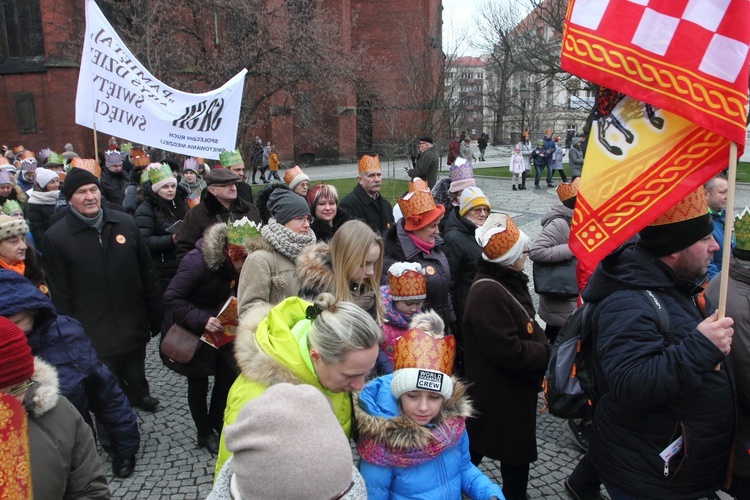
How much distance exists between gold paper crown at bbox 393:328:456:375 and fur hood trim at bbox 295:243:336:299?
877 mm

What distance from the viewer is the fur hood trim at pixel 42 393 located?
2.01 meters

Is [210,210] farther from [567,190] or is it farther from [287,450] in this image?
[287,450]

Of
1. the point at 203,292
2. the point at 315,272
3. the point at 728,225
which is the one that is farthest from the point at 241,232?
the point at 728,225

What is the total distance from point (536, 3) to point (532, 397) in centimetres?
2500

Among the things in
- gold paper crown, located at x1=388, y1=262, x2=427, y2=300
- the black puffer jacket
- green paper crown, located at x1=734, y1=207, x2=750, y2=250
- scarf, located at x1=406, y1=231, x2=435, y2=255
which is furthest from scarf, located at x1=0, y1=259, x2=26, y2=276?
green paper crown, located at x1=734, y1=207, x2=750, y2=250

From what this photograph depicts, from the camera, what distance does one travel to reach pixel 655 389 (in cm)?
209

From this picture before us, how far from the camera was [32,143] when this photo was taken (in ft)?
75.5

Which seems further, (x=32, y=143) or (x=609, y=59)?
(x=32, y=143)

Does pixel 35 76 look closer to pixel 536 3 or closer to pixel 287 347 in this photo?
pixel 536 3

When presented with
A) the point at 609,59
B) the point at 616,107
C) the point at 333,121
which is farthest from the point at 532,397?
the point at 333,121

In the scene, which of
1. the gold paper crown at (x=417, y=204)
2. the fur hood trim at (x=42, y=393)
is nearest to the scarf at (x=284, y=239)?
the gold paper crown at (x=417, y=204)

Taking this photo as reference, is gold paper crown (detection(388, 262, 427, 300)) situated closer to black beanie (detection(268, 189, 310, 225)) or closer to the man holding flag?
black beanie (detection(268, 189, 310, 225))

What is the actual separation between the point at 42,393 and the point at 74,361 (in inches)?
52.4

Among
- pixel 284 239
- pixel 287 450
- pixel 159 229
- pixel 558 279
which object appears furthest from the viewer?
pixel 159 229
